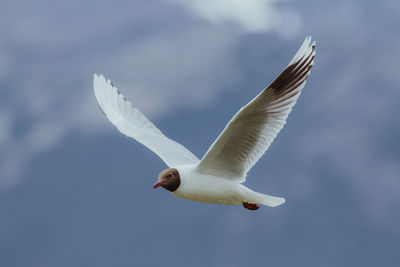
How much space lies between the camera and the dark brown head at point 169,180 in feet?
26.5

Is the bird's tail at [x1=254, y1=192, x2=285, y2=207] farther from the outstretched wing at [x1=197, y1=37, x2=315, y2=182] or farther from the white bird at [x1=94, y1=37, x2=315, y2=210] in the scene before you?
the outstretched wing at [x1=197, y1=37, x2=315, y2=182]

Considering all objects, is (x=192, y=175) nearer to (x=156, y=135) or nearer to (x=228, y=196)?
(x=228, y=196)

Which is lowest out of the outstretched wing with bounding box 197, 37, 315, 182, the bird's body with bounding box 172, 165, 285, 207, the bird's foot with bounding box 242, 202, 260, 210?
the bird's foot with bounding box 242, 202, 260, 210

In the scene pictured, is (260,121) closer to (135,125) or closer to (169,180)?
(169,180)

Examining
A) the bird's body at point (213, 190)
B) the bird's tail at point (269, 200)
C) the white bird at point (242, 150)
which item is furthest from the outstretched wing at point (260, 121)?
the bird's tail at point (269, 200)

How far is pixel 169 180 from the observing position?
8.06 metres

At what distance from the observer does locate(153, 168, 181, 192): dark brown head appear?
806 centimetres

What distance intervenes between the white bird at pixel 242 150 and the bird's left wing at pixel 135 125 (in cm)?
30

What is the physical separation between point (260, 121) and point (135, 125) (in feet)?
9.20

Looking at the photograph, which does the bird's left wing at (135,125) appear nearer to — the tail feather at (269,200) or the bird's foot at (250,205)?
the bird's foot at (250,205)

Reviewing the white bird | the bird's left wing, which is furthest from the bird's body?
the bird's left wing

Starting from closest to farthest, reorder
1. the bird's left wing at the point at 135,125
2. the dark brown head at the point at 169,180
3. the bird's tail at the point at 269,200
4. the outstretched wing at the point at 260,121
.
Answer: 1. the outstretched wing at the point at 260,121
2. the dark brown head at the point at 169,180
3. the bird's tail at the point at 269,200
4. the bird's left wing at the point at 135,125

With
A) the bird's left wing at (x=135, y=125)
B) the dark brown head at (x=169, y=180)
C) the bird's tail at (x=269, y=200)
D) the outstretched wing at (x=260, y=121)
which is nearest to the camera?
the outstretched wing at (x=260, y=121)

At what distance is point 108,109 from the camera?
10297 millimetres
